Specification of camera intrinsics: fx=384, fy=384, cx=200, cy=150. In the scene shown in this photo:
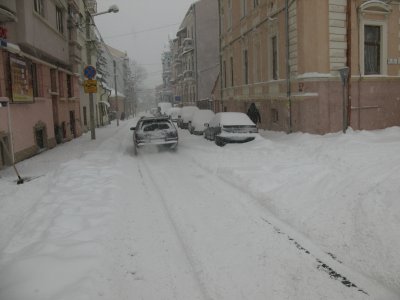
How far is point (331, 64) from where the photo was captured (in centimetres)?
1616

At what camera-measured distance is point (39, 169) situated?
1132cm

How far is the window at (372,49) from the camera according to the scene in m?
17.1

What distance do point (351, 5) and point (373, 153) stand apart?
9004 millimetres

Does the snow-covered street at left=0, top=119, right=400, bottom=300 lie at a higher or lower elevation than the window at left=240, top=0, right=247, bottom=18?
lower

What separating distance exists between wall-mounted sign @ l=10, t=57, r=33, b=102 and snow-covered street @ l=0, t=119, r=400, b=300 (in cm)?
378

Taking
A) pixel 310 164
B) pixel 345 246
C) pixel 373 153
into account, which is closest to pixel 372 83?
pixel 373 153

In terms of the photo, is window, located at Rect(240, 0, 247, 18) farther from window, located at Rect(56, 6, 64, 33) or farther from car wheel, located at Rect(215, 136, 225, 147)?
car wheel, located at Rect(215, 136, 225, 147)

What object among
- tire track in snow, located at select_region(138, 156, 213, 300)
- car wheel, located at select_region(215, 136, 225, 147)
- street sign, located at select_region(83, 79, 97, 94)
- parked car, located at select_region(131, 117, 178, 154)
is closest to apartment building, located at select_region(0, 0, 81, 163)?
street sign, located at select_region(83, 79, 97, 94)

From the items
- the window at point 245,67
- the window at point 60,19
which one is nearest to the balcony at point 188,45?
the window at point 245,67

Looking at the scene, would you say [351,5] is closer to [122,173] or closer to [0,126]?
[122,173]

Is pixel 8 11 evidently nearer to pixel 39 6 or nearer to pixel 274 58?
Result: pixel 39 6

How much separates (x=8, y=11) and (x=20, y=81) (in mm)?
2729

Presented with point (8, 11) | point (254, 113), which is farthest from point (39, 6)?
point (254, 113)

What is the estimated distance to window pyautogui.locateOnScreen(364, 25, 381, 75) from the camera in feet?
56.1
